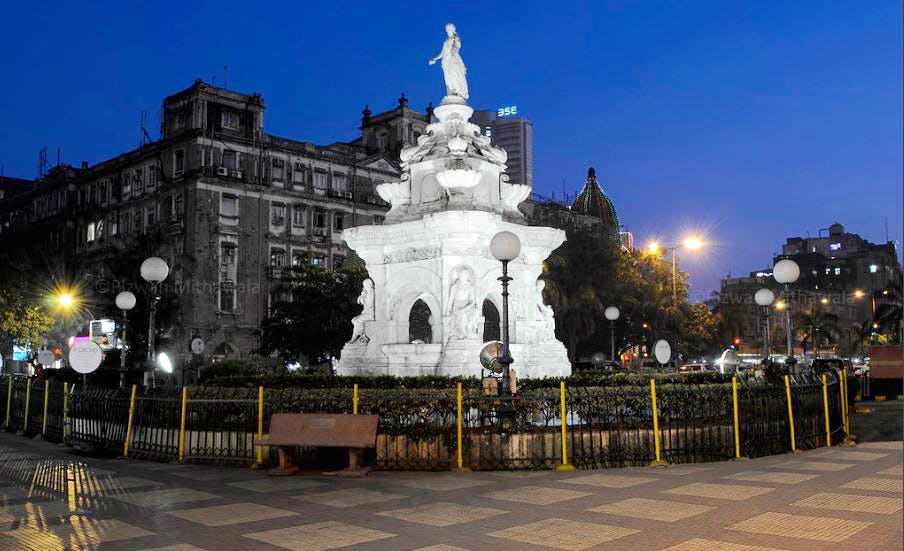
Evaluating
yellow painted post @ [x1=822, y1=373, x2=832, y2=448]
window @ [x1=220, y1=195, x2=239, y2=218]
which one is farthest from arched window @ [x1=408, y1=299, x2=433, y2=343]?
window @ [x1=220, y1=195, x2=239, y2=218]

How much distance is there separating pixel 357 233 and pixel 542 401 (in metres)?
8.74

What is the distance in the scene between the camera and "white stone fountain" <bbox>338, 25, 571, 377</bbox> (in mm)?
18750

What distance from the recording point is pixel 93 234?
68688mm

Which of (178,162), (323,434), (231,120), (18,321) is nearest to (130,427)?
(323,434)

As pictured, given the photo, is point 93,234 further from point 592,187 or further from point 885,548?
point 885,548

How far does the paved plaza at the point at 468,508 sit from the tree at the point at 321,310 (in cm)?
3366

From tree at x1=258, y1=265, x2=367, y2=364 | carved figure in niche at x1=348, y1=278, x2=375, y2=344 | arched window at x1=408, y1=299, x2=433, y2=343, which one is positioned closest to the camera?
carved figure in niche at x1=348, y1=278, x2=375, y2=344

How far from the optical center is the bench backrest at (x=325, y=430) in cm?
1245

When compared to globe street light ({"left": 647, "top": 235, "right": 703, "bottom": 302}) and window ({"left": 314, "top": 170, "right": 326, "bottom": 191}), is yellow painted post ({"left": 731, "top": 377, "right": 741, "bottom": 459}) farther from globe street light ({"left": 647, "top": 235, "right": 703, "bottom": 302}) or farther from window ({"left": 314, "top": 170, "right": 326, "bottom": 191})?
window ({"left": 314, "top": 170, "right": 326, "bottom": 191})

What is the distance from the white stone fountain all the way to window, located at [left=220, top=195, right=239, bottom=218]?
132 feet

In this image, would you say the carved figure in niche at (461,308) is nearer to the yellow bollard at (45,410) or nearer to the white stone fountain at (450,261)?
the white stone fountain at (450,261)

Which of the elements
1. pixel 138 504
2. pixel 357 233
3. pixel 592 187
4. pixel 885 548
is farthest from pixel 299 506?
pixel 592 187

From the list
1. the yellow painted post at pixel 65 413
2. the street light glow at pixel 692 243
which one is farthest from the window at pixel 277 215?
the yellow painted post at pixel 65 413

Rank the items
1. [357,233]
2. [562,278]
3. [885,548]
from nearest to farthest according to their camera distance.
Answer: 1. [885,548]
2. [357,233]
3. [562,278]
